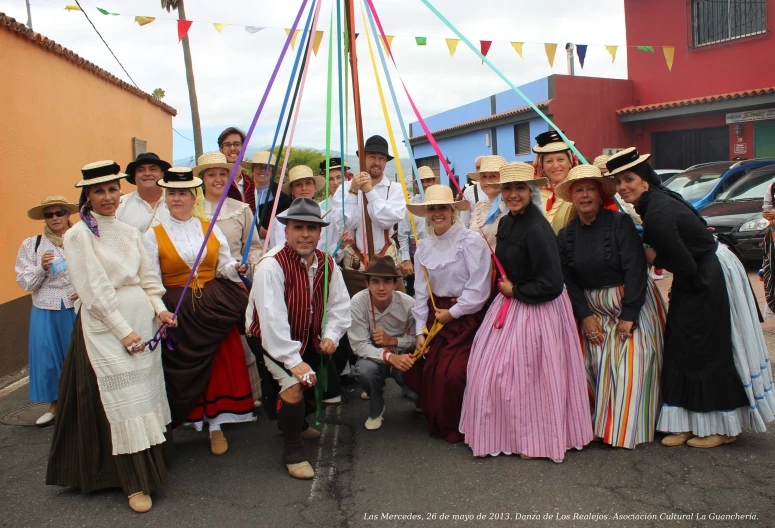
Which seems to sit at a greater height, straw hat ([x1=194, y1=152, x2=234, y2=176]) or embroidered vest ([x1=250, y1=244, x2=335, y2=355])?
straw hat ([x1=194, y1=152, x2=234, y2=176])

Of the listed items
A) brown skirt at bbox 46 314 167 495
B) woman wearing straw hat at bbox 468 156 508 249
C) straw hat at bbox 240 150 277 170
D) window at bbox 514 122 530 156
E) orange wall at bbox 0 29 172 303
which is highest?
window at bbox 514 122 530 156

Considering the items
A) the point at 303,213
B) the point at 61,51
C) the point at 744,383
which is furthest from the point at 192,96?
the point at 744,383

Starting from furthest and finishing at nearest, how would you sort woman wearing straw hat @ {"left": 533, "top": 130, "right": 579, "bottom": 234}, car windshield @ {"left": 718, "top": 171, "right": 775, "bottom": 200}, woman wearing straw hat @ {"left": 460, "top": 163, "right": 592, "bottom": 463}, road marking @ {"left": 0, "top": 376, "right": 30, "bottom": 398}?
car windshield @ {"left": 718, "top": 171, "right": 775, "bottom": 200} → road marking @ {"left": 0, "top": 376, "right": 30, "bottom": 398} → woman wearing straw hat @ {"left": 533, "top": 130, "right": 579, "bottom": 234} → woman wearing straw hat @ {"left": 460, "top": 163, "right": 592, "bottom": 463}

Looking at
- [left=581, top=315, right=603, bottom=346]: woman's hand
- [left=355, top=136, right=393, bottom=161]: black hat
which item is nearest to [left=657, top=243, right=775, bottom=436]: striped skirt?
[left=581, top=315, right=603, bottom=346]: woman's hand

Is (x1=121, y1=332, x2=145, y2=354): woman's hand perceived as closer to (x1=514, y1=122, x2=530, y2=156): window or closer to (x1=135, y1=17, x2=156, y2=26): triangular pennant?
(x1=135, y1=17, x2=156, y2=26): triangular pennant

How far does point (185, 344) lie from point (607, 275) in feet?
8.54

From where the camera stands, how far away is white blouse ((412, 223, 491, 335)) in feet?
12.9

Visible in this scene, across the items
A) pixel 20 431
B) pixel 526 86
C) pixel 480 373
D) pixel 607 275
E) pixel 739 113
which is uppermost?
pixel 526 86

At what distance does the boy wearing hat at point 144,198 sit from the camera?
436 cm

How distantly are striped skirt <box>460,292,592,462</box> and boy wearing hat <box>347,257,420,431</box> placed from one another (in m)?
A: 0.59

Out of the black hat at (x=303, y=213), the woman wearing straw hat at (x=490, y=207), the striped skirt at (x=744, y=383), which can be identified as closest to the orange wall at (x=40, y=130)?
the black hat at (x=303, y=213)

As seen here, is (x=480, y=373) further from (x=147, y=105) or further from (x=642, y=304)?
(x=147, y=105)

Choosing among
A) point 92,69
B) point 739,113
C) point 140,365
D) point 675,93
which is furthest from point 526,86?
point 140,365

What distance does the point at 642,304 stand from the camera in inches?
146
